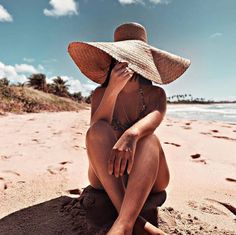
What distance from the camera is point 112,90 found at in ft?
4.98

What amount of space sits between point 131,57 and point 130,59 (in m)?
0.01

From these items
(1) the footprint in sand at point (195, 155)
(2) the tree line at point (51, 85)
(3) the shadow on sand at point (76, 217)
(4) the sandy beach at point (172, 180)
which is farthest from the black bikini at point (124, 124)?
(2) the tree line at point (51, 85)

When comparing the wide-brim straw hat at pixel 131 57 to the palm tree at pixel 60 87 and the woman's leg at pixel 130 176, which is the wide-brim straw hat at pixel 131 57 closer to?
the woman's leg at pixel 130 176

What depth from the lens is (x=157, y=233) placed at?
4.02ft

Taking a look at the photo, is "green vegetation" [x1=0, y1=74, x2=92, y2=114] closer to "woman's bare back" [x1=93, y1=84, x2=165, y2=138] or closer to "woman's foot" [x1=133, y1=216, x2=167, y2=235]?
"woman's bare back" [x1=93, y1=84, x2=165, y2=138]

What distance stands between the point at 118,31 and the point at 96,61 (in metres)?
0.26

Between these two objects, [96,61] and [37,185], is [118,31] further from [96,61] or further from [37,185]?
[37,185]

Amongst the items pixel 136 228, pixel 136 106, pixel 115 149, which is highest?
pixel 136 106

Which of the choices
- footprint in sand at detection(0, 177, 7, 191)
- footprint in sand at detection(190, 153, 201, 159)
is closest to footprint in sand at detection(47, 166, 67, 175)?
footprint in sand at detection(0, 177, 7, 191)

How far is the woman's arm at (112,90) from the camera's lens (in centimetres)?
149

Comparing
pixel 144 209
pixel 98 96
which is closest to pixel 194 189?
pixel 144 209

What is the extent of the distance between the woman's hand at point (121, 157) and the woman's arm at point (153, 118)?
77mm

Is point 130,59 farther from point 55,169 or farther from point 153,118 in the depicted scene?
point 55,169

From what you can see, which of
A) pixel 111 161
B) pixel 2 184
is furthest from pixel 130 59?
pixel 2 184
